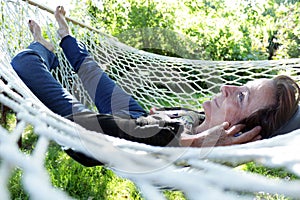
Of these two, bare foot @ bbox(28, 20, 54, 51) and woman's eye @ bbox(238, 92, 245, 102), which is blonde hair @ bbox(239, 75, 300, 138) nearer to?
woman's eye @ bbox(238, 92, 245, 102)

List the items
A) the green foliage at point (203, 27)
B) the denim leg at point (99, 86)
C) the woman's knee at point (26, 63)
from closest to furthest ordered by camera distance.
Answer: the woman's knee at point (26, 63) → the denim leg at point (99, 86) → the green foliage at point (203, 27)

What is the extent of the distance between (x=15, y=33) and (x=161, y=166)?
4.21 ft

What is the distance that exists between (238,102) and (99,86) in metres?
0.57

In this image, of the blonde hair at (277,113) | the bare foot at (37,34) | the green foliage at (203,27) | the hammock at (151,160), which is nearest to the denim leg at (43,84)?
the bare foot at (37,34)

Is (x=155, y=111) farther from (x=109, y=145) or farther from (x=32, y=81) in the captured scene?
(x=109, y=145)

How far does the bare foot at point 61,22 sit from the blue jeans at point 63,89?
7 cm

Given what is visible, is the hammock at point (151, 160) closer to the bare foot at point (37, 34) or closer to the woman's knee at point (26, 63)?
the woman's knee at point (26, 63)

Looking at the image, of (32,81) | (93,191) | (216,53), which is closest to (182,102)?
(93,191)

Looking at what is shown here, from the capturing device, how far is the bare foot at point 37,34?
60.1 inches

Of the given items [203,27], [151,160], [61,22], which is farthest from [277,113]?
[203,27]

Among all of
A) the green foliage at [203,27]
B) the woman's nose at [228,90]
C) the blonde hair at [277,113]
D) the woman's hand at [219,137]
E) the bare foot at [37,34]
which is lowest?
the green foliage at [203,27]

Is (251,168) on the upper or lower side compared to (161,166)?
lower

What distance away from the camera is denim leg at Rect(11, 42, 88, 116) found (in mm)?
1150

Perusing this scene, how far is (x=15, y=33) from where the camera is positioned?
162cm
